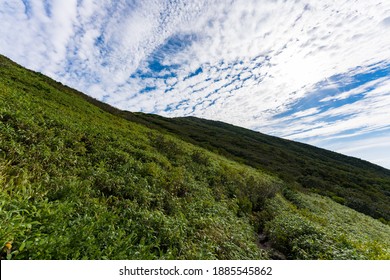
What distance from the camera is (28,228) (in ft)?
15.4

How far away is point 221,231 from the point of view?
848 centimetres

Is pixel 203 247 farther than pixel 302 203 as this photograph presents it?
No

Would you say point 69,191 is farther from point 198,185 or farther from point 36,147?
point 198,185

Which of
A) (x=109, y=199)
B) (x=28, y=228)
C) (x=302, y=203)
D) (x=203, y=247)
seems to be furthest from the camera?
(x=302, y=203)

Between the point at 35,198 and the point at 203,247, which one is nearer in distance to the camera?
the point at 35,198

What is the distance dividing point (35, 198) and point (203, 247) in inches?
208

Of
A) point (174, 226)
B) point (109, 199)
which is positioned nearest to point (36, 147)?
point (109, 199)

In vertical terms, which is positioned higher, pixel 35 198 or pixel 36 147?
pixel 36 147
